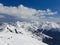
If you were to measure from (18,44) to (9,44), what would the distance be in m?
5.87

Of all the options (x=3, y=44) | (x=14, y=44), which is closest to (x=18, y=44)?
(x=14, y=44)

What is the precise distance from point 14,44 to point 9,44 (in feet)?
11.9

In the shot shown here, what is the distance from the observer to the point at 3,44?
104m

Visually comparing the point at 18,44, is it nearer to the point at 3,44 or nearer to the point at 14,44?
the point at 14,44

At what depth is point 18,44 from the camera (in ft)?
365

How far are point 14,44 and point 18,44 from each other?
2.38m

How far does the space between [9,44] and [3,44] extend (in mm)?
5313

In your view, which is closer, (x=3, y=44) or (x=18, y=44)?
(x=3, y=44)

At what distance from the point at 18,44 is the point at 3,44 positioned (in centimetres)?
1091

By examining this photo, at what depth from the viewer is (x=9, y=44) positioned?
108m

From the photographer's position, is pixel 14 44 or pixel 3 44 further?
pixel 14 44

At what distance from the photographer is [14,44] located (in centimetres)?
11050
